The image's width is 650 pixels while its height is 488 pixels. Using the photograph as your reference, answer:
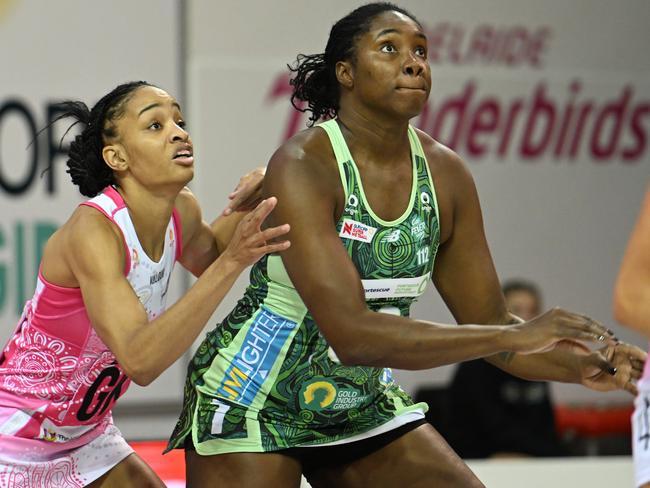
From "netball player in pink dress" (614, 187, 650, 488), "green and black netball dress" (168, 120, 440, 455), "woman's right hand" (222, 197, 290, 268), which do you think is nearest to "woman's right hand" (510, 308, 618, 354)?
"netball player in pink dress" (614, 187, 650, 488)

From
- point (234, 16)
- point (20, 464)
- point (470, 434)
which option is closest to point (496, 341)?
point (20, 464)

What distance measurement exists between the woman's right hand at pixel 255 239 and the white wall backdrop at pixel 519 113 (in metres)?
Result: 2.96

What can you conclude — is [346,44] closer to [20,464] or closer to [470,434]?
[20,464]

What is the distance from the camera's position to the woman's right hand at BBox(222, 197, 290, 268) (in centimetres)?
249

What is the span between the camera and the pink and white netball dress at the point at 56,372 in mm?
2756

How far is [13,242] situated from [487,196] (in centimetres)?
236

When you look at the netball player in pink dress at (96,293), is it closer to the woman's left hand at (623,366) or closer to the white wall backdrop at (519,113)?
the woman's left hand at (623,366)

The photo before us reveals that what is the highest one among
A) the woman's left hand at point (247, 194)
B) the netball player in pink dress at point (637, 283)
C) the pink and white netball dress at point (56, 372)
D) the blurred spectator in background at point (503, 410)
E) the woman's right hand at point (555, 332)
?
the netball player in pink dress at point (637, 283)

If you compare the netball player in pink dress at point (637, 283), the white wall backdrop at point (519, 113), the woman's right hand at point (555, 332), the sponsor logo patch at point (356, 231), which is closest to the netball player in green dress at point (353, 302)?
the sponsor logo patch at point (356, 231)

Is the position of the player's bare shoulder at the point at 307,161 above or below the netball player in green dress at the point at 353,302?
above

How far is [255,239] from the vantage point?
2.51 m

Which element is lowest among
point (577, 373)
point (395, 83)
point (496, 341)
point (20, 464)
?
point (20, 464)

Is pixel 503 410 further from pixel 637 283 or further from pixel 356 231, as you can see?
pixel 637 283

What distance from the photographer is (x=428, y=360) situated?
2416 mm
